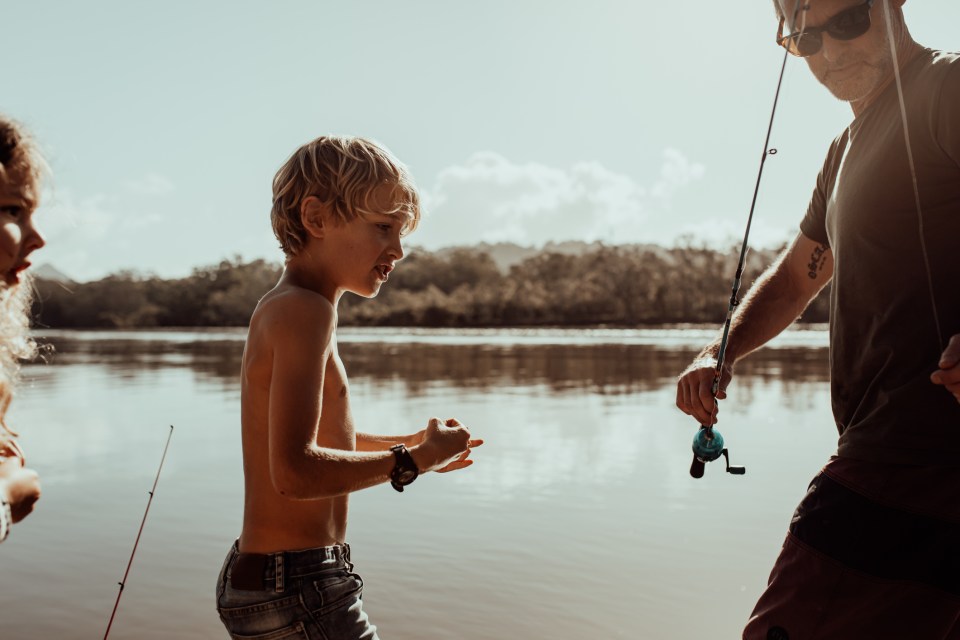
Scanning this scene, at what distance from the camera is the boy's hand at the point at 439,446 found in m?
2.15

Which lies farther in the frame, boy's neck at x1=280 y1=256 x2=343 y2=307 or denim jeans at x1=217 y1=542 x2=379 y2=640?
boy's neck at x1=280 y1=256 x2=343 y2=307

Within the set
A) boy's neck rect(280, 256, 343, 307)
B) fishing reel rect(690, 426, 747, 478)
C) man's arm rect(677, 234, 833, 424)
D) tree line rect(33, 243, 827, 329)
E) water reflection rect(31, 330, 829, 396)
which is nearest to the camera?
boy's neck rect(280, 256, 343, 307)

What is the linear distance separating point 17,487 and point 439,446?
88 centimetres

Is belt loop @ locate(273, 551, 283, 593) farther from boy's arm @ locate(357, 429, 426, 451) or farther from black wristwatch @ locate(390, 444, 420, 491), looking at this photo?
boy's arm @ locate(357, 429, 426, 451)

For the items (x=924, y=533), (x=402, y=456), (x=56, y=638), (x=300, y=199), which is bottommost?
(x=56, y=638)

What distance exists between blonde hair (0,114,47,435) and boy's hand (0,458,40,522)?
10 cm

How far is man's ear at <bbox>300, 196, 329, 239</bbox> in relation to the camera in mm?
2232

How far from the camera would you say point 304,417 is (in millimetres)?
2002

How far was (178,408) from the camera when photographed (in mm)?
11289

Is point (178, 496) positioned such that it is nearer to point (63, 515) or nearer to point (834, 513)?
point (63, 515)

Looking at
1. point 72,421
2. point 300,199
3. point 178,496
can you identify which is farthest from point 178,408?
point 300,199

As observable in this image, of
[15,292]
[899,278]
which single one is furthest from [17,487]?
[899,278]

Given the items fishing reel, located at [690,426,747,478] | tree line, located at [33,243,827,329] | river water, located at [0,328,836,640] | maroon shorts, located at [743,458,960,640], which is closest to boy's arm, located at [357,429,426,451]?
fishing reel, located at [690,426,747,478]

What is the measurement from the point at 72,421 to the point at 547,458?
5394 millimetres
